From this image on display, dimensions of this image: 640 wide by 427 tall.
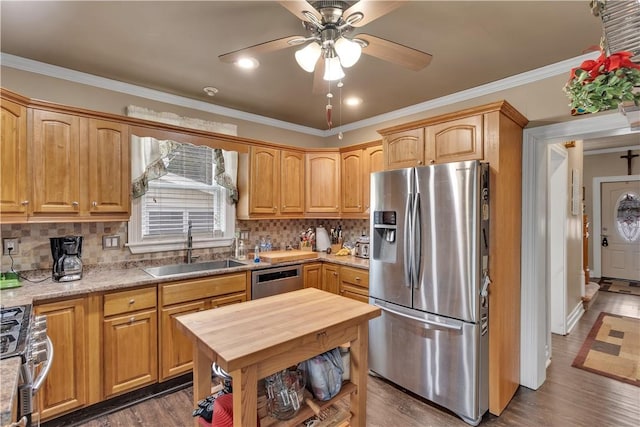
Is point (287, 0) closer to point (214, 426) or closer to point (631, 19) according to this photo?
point (631, 19)

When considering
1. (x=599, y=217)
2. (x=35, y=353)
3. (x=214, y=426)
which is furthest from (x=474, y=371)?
(x=599, y=217)

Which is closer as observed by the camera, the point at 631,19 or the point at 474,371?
the point at 631,19

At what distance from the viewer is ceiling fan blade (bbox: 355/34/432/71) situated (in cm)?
155

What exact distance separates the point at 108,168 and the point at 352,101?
7.86 ft

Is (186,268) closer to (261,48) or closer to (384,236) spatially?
(384,236)

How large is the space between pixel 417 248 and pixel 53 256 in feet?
9.10

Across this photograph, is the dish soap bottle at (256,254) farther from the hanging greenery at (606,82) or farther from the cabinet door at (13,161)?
the hanging greenery at (606,82)

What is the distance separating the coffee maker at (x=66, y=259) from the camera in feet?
7.43

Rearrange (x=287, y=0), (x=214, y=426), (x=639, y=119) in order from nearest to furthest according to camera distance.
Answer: (x=639, y=119)
(x=287, y=0)
(x=214, y=426)

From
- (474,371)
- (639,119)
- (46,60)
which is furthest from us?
(46,60)

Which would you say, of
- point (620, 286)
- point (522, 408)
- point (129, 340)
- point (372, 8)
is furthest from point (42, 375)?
point (620, 286)

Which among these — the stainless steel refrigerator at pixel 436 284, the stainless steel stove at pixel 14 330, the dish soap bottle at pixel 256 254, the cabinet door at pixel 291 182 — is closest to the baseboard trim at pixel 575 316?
the stainless steel refrigerator at pixel 436 284

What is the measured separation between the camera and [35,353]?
4.19ft

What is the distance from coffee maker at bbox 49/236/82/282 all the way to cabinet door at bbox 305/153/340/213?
2.34 m
